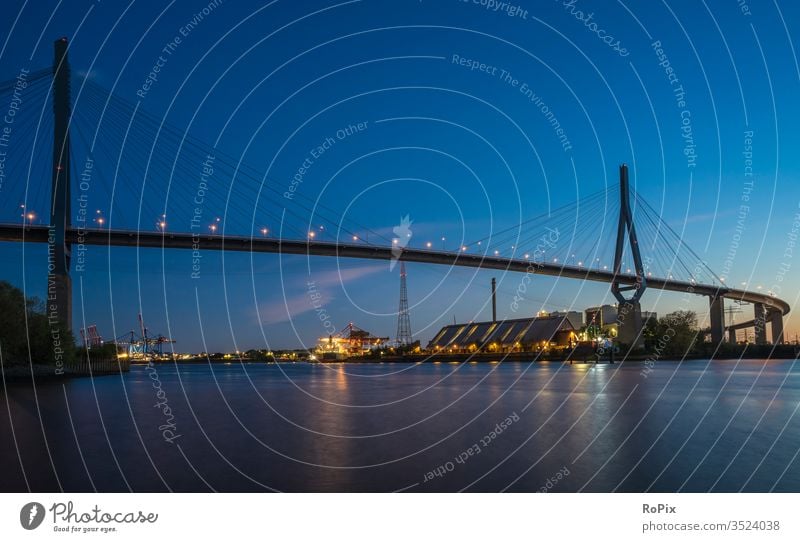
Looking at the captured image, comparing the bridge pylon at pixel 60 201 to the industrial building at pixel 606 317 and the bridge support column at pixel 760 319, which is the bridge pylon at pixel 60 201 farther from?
the bridge support column at pixel 760 319

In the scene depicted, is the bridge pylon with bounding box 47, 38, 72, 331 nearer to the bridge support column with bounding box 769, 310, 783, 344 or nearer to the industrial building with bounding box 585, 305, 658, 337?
the industrial building with bounding box 585, 305, 658, 337

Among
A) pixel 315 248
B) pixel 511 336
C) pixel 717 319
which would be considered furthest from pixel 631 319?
pixel 511 336

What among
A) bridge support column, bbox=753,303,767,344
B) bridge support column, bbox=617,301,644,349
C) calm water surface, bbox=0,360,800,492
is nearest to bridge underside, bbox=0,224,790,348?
bridge support column, bbox=617,301,644,349

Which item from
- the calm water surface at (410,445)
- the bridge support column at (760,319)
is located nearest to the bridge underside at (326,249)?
the bridge support column at (760,319)
